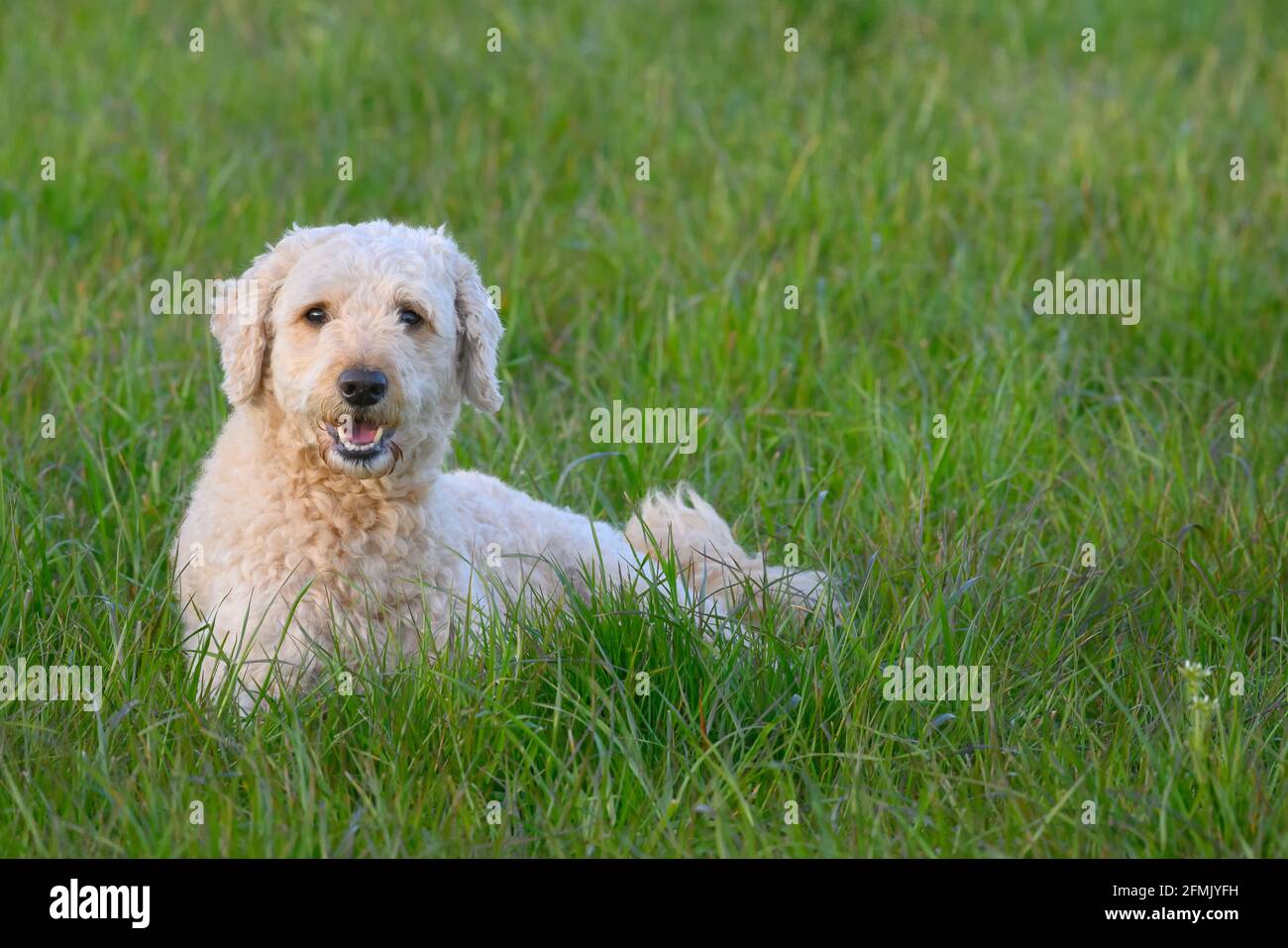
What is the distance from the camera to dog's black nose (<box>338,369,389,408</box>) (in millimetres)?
4105

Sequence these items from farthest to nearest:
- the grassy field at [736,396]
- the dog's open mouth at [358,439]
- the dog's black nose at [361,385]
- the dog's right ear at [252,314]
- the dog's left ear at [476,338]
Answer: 1. the dog's left ear at [476,338]
2. the dog's right ear at [252,314]
3. the dog's open mouth at [358,439]
4. the dog's black nose at [361,385]
5. the grassy field at [736,396]

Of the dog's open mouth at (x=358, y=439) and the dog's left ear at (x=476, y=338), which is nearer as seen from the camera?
the dog's open mouth at (x=358, y=439)

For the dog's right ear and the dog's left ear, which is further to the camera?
the dog's left ear

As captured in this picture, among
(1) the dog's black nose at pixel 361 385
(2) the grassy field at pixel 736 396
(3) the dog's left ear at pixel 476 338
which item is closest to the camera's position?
(2) the grassy field at pixel 736 396

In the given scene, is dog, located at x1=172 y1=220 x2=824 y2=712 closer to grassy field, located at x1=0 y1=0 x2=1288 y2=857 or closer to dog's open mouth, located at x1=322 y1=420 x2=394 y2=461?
dog's open mouth, located at x1=322 y1=420 x2=394 y2=461

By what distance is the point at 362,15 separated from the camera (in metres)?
9.61

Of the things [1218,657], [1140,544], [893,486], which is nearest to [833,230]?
[893,486]

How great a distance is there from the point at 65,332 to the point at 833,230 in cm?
336

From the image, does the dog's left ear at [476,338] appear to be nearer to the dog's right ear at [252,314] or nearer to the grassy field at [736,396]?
the dog's right ear at [252,314]

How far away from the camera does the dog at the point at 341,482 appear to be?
165 inches

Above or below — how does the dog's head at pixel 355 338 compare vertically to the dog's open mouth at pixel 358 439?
above

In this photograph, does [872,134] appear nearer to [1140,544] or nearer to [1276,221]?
[1276,221]

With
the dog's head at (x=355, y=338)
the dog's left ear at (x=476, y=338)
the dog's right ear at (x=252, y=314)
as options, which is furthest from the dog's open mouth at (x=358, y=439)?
the dog's left ear at (x=476, y=338)

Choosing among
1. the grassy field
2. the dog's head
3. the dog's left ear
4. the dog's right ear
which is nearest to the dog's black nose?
the dog's head
